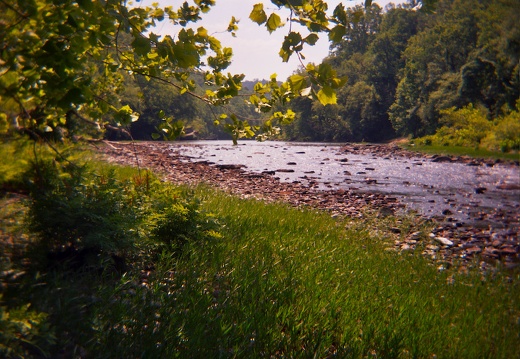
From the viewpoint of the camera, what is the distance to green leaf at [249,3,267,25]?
9.41ft

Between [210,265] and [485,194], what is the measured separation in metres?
14.8

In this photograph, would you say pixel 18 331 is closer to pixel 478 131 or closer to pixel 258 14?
pixel 258 14

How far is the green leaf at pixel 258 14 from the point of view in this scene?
113 inches

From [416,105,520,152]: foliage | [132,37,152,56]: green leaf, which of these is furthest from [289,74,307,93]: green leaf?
[416,105,520,152]: foliage

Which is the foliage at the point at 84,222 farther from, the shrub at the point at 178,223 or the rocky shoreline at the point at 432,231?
the rocky shoreline at the point at 432,231

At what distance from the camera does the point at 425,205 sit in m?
13.5

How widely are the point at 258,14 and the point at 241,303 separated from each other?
2.45 m

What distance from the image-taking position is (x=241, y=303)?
12.6ft

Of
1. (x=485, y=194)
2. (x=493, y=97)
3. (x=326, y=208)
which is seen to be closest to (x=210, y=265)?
(x=326, y=208)

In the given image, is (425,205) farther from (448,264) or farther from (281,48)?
(281,48)

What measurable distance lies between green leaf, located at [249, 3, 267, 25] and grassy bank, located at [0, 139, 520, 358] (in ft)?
7.02

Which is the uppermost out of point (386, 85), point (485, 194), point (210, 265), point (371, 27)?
point (371, 27)

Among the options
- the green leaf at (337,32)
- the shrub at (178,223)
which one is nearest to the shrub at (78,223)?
the shrub at (178,223)

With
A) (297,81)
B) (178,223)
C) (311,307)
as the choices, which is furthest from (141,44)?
(311,307)
